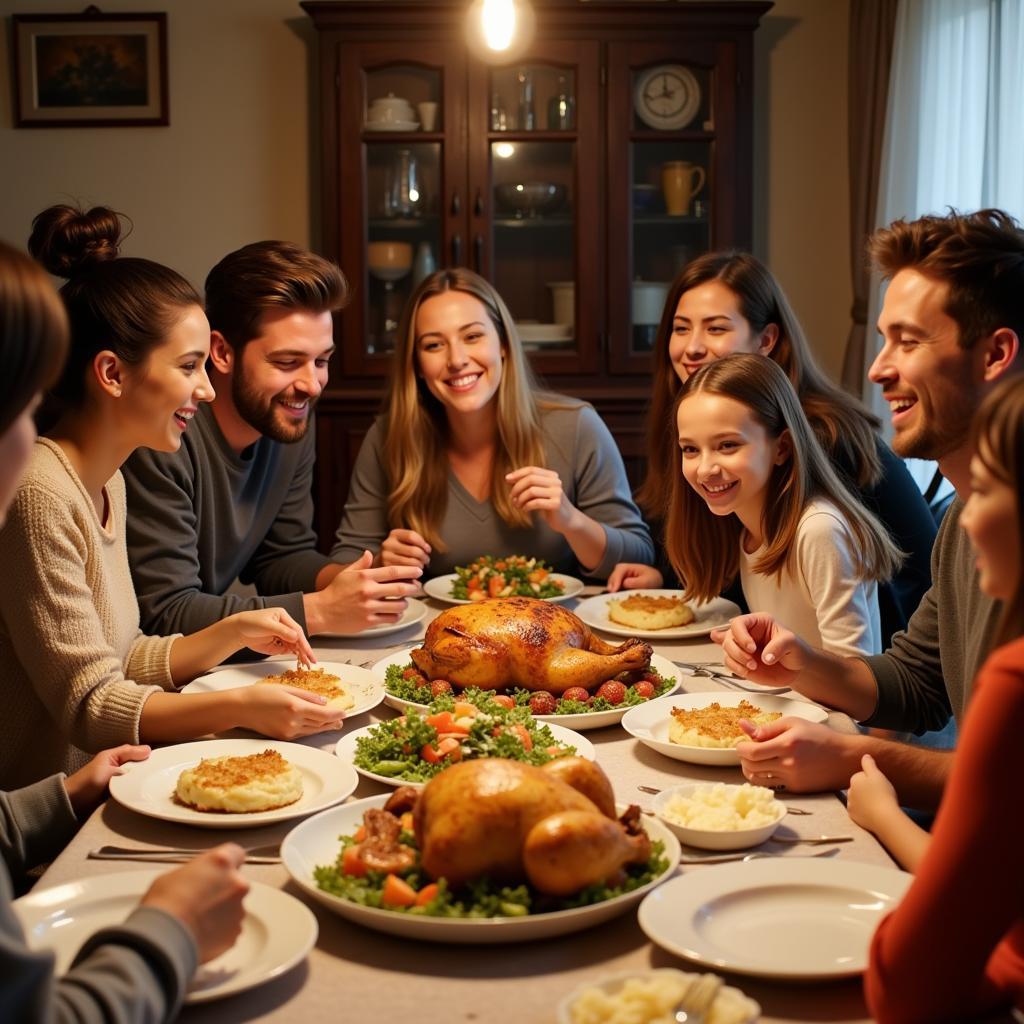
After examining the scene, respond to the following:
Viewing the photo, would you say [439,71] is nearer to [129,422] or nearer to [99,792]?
[129,422]

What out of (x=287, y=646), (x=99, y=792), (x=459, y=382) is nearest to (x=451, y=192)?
(x=459, y=382)

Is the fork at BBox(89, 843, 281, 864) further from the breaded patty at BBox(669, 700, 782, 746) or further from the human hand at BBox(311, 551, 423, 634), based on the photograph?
the human hand at BBox(311, 551, 423, 634)

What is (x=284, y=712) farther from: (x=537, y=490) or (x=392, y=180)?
(x=392, y=180)

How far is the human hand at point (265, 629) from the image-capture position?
2.11 metres

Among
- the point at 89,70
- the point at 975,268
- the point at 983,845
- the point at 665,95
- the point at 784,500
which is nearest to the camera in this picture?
the point at 983,845

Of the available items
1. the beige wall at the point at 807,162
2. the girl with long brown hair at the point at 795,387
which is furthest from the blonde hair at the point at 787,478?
the beige wall at the point at 807,162

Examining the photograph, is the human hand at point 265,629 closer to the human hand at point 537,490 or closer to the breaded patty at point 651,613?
the breaded patty at point 651,613

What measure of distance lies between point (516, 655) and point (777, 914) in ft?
2.68

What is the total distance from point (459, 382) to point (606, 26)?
2.18 metres

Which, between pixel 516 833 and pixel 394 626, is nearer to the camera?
pixel 516 833

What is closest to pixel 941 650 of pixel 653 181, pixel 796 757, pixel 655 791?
pixel 796 757

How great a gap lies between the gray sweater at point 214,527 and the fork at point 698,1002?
5.16 ft

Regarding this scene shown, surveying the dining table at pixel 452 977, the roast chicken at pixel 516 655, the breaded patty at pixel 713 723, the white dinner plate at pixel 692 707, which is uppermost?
the roast chicken at pixel 516 655

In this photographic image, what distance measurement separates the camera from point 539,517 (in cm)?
332
